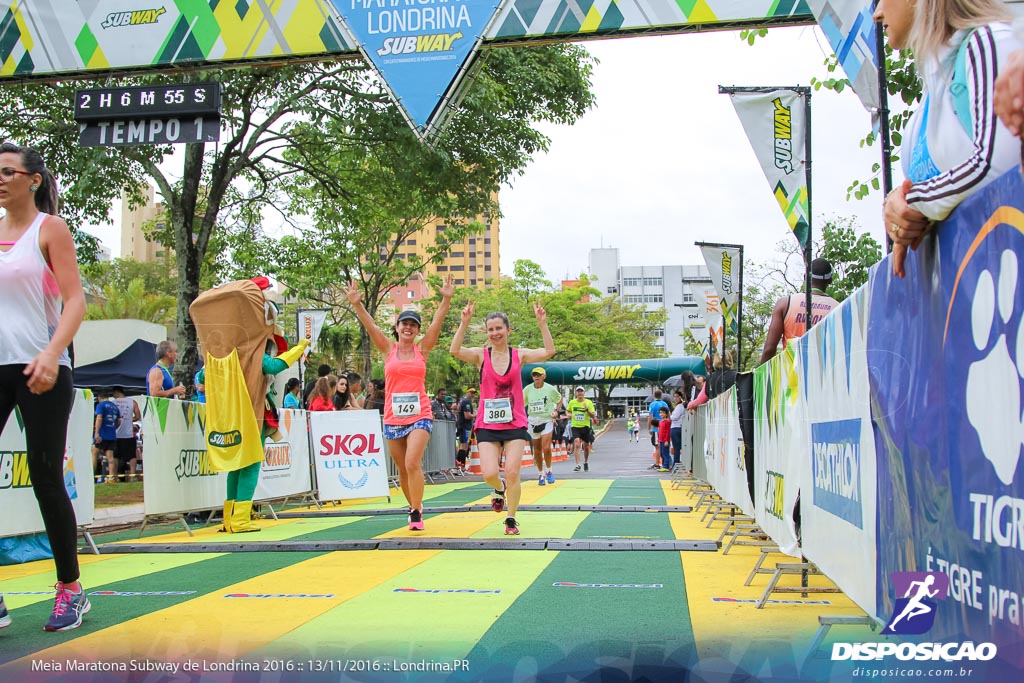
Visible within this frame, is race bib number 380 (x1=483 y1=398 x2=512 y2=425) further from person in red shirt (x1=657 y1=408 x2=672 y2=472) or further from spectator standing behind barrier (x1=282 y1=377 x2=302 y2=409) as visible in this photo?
person in red shirt (x1=657 y1=408 x2=672 y2=472)

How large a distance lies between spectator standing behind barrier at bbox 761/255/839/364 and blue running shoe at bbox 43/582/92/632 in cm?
509

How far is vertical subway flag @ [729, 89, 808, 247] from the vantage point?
330 inches

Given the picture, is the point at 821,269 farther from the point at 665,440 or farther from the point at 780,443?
the point at 665,440

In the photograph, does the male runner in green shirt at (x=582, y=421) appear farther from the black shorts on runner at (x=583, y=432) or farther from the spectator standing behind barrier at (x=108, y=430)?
the spectator standing behind barrier at (x=108, y=430)

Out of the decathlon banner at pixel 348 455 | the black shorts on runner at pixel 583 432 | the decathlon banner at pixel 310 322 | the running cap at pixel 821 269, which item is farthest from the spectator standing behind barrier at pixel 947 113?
the black shorts on runner at pixel 583 432

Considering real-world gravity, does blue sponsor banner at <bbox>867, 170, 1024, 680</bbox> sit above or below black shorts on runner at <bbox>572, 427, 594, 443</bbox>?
above

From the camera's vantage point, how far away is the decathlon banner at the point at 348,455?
1305 centimetres

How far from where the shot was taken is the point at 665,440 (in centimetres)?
2386

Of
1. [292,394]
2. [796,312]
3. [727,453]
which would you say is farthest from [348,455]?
[796,312]

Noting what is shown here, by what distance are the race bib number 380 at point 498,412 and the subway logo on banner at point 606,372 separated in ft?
105

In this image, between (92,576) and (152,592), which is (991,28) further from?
(92,576)

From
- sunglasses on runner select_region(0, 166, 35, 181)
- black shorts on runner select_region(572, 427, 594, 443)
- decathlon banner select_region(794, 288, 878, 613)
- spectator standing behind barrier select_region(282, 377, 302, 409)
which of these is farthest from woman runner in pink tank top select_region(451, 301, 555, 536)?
black shorts on runner select_region(572, 427, 594, 443)

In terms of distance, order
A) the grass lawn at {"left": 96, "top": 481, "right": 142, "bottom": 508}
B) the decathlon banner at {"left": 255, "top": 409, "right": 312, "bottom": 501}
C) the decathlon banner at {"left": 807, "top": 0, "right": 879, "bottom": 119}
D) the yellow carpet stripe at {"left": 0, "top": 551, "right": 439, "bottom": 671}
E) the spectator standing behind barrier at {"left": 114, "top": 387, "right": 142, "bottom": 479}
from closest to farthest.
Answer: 1. the yellow carpet stripe at {"left": 0, "top": 551, "right": 439, "bottom": 671}
2. the decathlon banner at {"left": 807, "top": 0, "right": 879, "bottom": 119}
3. the decathlon banner at {"left": 255, "top": 409, "right": 312, "bottom": 501}
4. the grass lawn at {"left": 96, "top": 481, "right": 142, "bottom": 508}
5. the spectator standing behind barrier at {"left": 114, "top": 387, "right": 142, "bottom": 479}

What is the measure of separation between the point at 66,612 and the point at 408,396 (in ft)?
15.3
